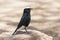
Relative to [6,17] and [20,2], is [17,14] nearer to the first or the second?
[6,17]

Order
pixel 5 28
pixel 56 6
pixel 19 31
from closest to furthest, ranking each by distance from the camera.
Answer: pixel 19 31
pixel 5 28
pixel 56 6

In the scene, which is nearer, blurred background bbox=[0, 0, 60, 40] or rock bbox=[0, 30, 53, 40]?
rock bbox=[0, 30, 53, 40]

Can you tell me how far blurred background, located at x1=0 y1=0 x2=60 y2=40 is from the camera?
22.2 feet

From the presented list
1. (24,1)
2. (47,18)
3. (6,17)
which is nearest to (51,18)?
(47,18)

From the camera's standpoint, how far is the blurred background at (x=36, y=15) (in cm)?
676

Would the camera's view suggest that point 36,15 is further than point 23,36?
Yes

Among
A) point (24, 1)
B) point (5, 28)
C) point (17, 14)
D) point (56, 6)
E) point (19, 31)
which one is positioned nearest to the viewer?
point (19, 31)

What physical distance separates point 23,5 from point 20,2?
1.38 feet

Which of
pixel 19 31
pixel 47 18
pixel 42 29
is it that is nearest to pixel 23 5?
pixel 47 18

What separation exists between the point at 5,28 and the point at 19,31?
131cm

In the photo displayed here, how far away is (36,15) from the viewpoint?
800 centimetres

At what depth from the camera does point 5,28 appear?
6676 millimetres

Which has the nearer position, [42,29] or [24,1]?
[42,29]

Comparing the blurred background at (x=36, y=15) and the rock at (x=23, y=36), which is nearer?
the rock at (x=23, y=36)
